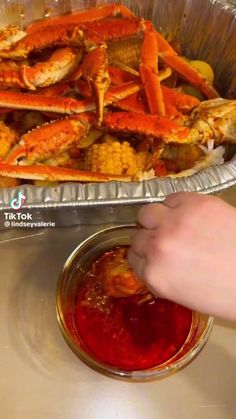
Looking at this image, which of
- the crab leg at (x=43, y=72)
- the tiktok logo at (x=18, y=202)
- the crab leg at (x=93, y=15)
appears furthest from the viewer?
the crab leg at (x=93, y=15)

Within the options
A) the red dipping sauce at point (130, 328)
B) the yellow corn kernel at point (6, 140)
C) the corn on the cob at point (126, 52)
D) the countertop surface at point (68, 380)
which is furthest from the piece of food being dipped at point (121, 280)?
the corn on the cob at point (126, 52)

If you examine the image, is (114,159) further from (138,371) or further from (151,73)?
(138,371)

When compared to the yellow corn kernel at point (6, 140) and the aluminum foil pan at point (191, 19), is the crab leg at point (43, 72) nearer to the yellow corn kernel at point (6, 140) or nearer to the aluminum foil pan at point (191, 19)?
the yellow corn kernel at point (6, 140)

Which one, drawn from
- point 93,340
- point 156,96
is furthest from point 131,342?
point 156,96

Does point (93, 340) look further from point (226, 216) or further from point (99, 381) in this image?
point (226, 216)

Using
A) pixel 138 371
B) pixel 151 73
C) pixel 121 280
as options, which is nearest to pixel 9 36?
pixel 151 73

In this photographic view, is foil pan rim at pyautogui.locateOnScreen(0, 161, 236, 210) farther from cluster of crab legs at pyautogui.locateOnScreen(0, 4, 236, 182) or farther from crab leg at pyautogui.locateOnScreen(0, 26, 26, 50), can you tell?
crab leg at pyautogui.locateOnScreen(0, 26, 26, 50)
